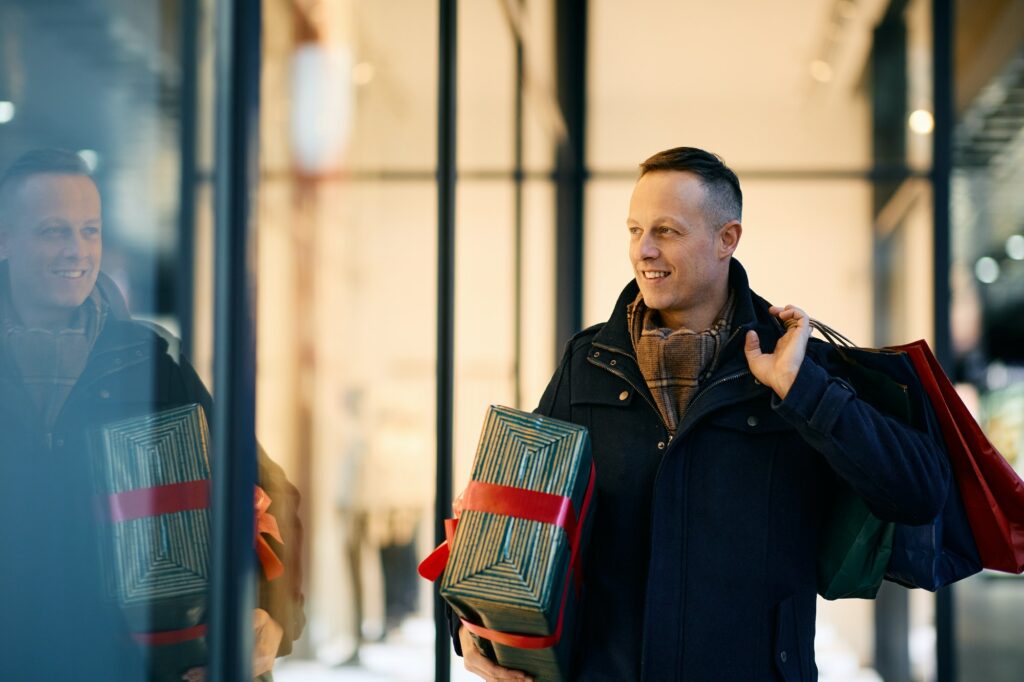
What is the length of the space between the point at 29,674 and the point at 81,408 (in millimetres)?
329

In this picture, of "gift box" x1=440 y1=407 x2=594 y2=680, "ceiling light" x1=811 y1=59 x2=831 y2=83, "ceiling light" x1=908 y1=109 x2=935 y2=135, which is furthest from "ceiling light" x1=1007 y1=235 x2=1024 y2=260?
"gift box" x1=440 y1=407 x2=594 y2=680

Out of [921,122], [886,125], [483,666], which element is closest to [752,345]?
[483,666]

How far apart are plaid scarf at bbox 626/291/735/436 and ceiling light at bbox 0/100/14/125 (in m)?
1.32

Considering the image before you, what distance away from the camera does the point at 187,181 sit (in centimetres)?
193

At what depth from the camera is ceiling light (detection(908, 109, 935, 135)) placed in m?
6.88

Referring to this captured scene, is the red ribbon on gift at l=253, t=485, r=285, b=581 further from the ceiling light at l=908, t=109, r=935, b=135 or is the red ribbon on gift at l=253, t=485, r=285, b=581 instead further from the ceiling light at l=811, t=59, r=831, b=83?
the ceiling light at l=811, t=59, r=831, b=83

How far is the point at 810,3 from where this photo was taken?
7.30m

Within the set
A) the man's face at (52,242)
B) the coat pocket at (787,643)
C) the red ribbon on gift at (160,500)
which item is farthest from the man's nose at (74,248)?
the coat pocket at (787,643)

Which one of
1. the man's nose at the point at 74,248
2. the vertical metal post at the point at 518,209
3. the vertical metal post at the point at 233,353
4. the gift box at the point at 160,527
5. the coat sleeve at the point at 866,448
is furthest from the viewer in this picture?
the vertical metal post at the point at 518,209

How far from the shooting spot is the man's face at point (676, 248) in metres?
2.45

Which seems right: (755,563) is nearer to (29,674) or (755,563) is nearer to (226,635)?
(226,635)

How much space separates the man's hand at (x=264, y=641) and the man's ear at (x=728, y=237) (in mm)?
1090

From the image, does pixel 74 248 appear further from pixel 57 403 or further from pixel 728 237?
pixel 728 237

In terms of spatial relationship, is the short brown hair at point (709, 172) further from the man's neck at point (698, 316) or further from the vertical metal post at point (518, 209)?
the vertical metal post at point (518, 209)
